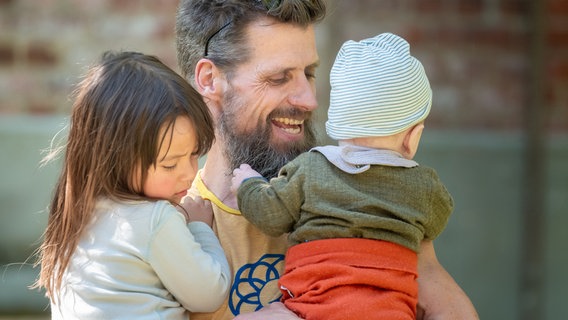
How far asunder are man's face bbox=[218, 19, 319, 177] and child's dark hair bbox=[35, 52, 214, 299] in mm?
537

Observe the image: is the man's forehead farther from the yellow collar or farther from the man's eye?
the yellow collar

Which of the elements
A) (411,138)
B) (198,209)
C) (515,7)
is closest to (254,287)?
(198,209)

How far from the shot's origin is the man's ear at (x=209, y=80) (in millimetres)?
3479

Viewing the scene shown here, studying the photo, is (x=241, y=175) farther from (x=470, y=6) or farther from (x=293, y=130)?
(x=470, y=6)

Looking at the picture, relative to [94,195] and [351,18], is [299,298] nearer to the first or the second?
[94,195]

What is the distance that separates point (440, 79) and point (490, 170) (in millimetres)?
550

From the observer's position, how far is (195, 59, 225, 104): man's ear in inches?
137

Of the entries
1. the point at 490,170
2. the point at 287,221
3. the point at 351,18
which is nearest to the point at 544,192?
the point at 490,170

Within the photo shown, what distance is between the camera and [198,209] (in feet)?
10.3

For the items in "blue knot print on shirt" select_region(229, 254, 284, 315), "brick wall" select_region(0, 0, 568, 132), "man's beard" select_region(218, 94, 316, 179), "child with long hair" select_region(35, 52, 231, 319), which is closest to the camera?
"child with long hair" select_region(35, 52, 231, 319)

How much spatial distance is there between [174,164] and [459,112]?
333 cm

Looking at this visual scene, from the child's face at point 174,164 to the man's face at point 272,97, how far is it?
55 cm

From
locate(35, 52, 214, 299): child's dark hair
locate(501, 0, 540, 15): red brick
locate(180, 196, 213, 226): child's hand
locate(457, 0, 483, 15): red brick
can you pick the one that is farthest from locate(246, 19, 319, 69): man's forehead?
locate(501, 0, 540, 15): red brick

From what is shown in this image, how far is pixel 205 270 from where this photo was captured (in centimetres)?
274
